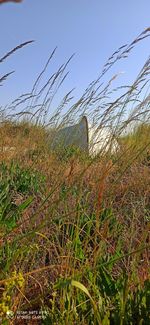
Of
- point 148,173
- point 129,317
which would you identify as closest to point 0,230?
point 129,317

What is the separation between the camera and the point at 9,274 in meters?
1.21

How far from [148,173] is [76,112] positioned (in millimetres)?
764

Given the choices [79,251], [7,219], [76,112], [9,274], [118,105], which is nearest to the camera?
[9,274]

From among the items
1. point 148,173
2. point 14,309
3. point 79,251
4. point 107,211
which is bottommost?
point 14,309

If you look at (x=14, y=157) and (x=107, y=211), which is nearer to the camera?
(x=107, y=211)

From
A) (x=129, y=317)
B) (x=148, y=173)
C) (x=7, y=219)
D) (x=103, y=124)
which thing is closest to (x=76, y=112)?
(x=103, y=124)

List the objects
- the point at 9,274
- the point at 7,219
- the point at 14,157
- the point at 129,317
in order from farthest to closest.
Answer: the point at 14,157
the point at 7,219
the point at 9,274
the point at 129,317

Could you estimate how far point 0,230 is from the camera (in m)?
1.35

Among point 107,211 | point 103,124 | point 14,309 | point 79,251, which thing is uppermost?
point 103,124

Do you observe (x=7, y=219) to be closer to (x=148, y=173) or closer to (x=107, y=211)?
(x=107, y=211)

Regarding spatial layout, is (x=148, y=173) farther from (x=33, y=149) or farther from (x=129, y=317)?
(x=129, y=317)

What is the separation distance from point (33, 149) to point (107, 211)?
4.23 feet

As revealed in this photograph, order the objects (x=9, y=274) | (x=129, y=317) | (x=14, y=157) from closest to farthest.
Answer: (x=129, y=317) < (x=9, y=274) < (x=14, y=157)

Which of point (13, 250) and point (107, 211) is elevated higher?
point (107, 211)
